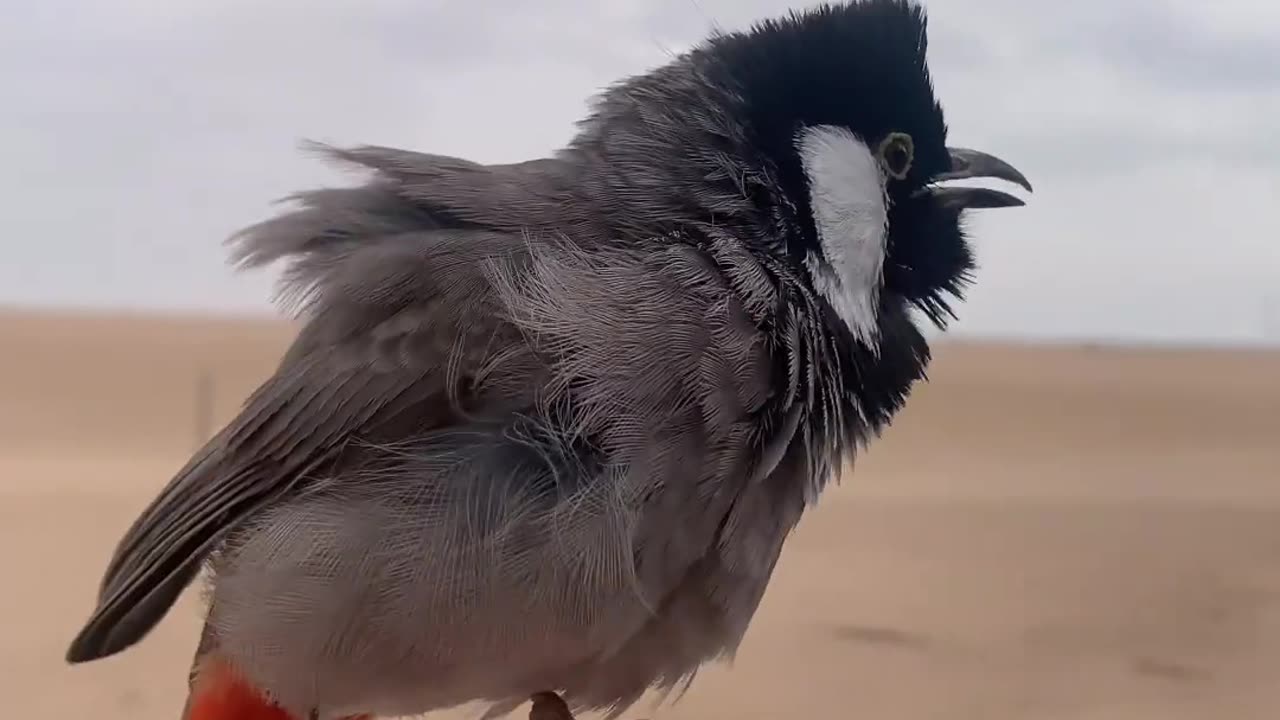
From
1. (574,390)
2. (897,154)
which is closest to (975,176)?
(897,154)

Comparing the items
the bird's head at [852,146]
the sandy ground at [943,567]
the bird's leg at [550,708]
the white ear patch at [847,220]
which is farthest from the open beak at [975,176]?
the bird's leg at [550,708]

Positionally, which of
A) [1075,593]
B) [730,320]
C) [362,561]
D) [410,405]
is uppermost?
[730,320]

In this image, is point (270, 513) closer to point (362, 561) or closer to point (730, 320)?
point (362, 561)

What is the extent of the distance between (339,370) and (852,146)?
2.21 ft

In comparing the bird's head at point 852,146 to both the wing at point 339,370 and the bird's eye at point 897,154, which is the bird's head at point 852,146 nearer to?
the bird's eye at point 897,154

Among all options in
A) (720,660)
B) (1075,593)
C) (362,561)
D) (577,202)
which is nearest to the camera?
(362,561)

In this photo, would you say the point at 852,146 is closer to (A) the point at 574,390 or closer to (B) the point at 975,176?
(B) the point at 975,176

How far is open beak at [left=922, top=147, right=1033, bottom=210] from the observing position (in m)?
1.32

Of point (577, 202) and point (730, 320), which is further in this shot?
point (577, 202)

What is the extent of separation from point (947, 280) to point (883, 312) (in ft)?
0.51

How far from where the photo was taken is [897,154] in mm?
1271

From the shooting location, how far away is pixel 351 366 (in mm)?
1127

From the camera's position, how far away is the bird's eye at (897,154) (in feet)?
4.13

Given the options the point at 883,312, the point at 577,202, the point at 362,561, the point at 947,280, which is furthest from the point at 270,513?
the point at 947,280
